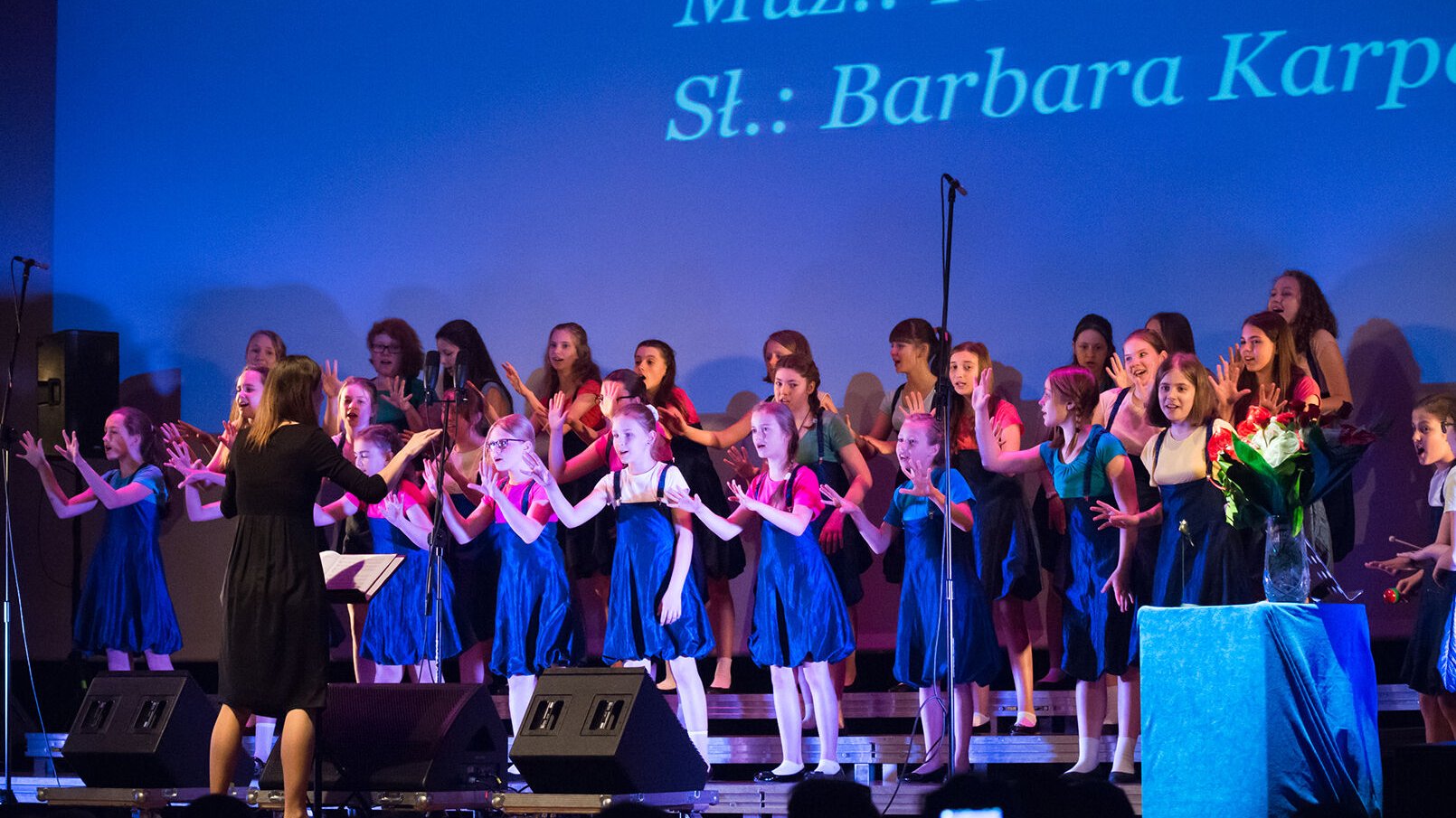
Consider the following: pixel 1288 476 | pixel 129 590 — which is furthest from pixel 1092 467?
pixel 129 590

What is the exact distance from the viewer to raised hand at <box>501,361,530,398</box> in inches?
296

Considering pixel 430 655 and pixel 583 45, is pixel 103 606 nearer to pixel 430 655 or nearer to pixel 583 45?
pixel 430 655

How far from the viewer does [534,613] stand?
256 inches

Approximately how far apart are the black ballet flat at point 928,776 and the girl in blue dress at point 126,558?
3723mm

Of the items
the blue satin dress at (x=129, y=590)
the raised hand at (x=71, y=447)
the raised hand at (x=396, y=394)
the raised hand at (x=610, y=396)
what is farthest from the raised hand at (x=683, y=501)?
the raised hand at (x=71, y=447)

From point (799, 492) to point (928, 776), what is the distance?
3.82ft

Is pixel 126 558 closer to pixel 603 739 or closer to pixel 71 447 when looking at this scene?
pixel 71 447

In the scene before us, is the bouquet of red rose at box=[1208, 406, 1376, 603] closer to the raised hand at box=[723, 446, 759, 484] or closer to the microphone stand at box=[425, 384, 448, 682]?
the microphone stand at box=[425, 384, 448, 682]

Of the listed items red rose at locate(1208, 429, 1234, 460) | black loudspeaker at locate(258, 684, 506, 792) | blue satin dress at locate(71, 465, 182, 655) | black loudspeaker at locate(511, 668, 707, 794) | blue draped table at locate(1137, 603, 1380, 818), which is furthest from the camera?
blue satin dress at locate(71, 465, 182, 655)

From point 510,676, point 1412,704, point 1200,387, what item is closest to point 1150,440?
point 1200,387

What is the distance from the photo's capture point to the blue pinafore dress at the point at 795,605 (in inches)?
242

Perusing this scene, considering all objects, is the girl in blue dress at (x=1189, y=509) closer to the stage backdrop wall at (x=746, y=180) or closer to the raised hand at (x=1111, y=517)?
the raised hand at (x=1111, y=517)

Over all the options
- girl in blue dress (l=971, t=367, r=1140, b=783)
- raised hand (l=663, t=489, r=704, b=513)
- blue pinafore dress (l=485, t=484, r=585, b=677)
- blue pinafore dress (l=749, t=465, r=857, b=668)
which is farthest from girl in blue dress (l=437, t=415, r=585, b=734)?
girl in blue dress (l=971, t=367, r=1140, b=783)

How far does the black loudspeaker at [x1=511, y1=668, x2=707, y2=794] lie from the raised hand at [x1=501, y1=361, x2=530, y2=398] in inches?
102
